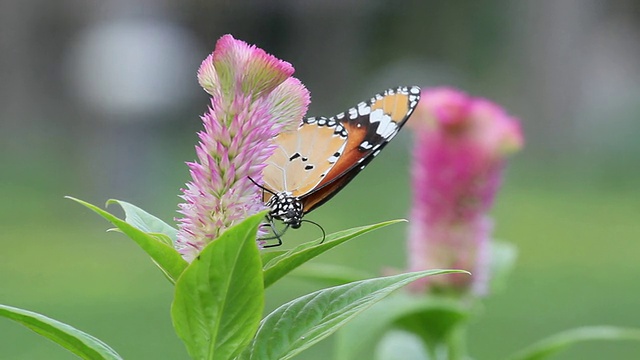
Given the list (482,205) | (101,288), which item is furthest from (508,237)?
(482,205)

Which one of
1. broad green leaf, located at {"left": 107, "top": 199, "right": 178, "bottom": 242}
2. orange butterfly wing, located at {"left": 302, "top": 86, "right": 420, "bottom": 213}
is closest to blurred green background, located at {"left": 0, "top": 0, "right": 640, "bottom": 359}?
orange butterfly wing, located at {"left": 302, "top": 86, "right": 420, "bottom": 213}

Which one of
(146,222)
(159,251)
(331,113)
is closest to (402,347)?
(146,222)

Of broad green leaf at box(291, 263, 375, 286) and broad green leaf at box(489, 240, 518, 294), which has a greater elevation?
broad green leaf at box(489, 240, 518, 294)

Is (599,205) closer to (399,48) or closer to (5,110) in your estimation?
(399,48)

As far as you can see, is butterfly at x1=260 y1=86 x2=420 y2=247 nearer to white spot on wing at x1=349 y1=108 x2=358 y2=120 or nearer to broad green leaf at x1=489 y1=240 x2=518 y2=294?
white spot on wing at x1=349 y1=108 x2=358 y2=120

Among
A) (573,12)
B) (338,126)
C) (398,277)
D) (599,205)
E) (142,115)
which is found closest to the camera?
(398,277)

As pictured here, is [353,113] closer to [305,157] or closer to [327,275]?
[305,157]

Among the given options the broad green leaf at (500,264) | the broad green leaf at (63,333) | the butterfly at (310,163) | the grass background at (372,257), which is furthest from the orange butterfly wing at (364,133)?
the grass background at (372,257)
